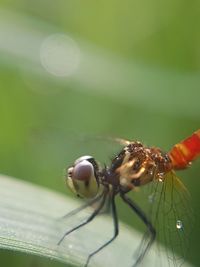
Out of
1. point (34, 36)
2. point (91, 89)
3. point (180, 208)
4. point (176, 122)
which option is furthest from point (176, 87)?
point (180, 208)

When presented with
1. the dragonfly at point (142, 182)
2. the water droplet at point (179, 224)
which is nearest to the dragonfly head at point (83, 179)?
the dragonfly at point (142, 182)

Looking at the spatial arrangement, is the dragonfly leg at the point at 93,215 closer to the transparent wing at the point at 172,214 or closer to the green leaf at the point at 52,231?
the green leaf at the point at 52,231

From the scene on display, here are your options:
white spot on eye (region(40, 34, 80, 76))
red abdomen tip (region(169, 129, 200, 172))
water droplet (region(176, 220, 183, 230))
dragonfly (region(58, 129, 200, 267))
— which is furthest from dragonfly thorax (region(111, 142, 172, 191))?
white spot on eye (region(40, 34, 80, 76))

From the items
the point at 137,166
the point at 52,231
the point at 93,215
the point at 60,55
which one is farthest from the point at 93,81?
the point at 52,231

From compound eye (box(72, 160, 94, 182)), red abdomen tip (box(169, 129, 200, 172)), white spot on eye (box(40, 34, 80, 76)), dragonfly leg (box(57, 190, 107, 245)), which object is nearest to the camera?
dragonfly leg (box(57, 190, 107, 245))

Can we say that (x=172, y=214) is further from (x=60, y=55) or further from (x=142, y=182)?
(x=60, y=55)

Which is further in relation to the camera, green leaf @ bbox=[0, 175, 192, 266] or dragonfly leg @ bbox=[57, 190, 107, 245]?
dragonfly leg @ bbox=[57, 190, 107, 245]

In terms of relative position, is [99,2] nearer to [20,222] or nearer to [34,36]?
[34,36]

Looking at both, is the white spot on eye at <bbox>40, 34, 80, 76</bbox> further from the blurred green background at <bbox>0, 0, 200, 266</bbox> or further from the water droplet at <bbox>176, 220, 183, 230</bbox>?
the water droplet at <bbox>176, 220, 183, 230</bbox>
